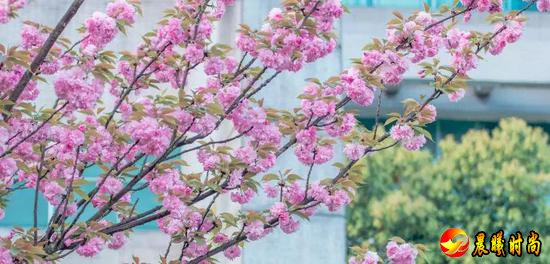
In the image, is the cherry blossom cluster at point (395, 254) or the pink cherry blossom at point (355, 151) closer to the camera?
the pink cherry blossom at point (355, 151)

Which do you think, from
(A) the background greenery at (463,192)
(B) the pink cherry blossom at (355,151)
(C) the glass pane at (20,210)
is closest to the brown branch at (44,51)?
(B) the pink cherry blossom at (355,151)

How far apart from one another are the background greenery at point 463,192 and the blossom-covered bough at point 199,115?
669 inches

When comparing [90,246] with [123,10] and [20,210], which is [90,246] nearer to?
[123,10]

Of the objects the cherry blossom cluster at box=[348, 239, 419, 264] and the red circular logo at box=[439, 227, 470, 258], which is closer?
the cherry blossom cluster at box=[348, 239, 419, 264]

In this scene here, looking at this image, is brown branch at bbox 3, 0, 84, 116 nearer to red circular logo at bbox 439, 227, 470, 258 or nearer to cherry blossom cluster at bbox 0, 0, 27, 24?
cherry blossom cluster at bbox 0, 0, 27, 24

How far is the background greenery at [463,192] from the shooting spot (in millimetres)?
25562

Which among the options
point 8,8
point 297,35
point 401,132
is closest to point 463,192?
point 401,132

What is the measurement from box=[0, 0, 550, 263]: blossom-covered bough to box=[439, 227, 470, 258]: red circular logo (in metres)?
17.5

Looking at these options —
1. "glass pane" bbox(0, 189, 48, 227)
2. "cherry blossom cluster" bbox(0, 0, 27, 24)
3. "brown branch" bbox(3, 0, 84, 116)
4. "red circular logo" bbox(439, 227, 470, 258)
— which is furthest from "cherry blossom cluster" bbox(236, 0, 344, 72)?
"red circular logo" bbox(439, 227, 470, 258)

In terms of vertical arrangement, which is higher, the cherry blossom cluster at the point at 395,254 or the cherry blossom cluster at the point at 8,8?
the cherry blossom cluster at the point at 8,8

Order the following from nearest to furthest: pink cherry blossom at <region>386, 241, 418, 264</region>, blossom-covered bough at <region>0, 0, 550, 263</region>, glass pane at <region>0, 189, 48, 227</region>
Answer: blossom-covered bough at <region>0, 0, 550, 263</region> < pink cherry blossom at <region>386, 241, 418, 264</region> < glass pane at <region>0, 189, 48, 227</region>

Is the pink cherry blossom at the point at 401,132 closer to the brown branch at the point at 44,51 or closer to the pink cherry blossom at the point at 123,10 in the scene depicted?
the pink cherry blossom at the point at 123,10

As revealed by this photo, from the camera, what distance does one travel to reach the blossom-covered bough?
26.2 feet

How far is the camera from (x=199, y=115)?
25.9 ft
